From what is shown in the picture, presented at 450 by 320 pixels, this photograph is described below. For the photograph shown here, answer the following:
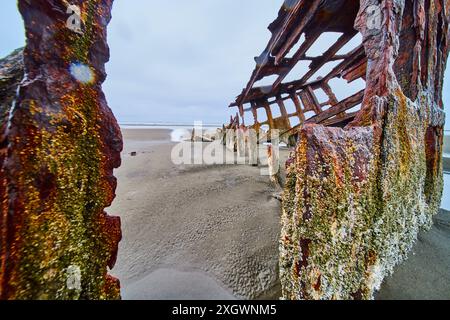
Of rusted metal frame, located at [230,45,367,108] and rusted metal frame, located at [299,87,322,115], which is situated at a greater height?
rusted metal frame, located at [230,45,367,108]

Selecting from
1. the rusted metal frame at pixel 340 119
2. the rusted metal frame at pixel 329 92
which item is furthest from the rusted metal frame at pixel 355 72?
the rusted metal frame at pixel 340 119

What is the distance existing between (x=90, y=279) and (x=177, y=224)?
1.60 metres

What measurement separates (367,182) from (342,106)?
4.70 metres

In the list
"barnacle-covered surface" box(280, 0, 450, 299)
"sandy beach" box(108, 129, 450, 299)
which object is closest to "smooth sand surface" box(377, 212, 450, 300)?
"sandy beach" box(108, 129, 450, 299)

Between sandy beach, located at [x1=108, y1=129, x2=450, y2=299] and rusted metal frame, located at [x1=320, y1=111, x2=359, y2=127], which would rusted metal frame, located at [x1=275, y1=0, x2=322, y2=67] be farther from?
sandy beach, located at [x1=108, y1=129, x2=450, y2=299]

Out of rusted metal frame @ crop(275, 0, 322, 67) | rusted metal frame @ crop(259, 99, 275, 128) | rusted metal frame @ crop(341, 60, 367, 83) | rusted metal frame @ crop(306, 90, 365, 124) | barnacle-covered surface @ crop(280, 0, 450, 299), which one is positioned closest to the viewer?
barnacle-covered surface @ crop(280, 0, 450, 299)

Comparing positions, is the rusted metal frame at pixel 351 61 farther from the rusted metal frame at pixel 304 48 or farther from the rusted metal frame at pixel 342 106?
the rusted metal frame at pixel 304 48

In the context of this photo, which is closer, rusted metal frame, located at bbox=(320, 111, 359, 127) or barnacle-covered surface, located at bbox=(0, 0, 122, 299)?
barnacle-covered surface, located at bbox=(0, 0, 122, 299)

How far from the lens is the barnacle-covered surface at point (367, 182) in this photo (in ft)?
3.44

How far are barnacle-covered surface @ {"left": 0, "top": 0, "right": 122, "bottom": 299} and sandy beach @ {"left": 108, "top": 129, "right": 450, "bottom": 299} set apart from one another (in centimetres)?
85

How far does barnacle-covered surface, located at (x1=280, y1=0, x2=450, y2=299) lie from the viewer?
105cm

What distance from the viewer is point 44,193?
696mm
